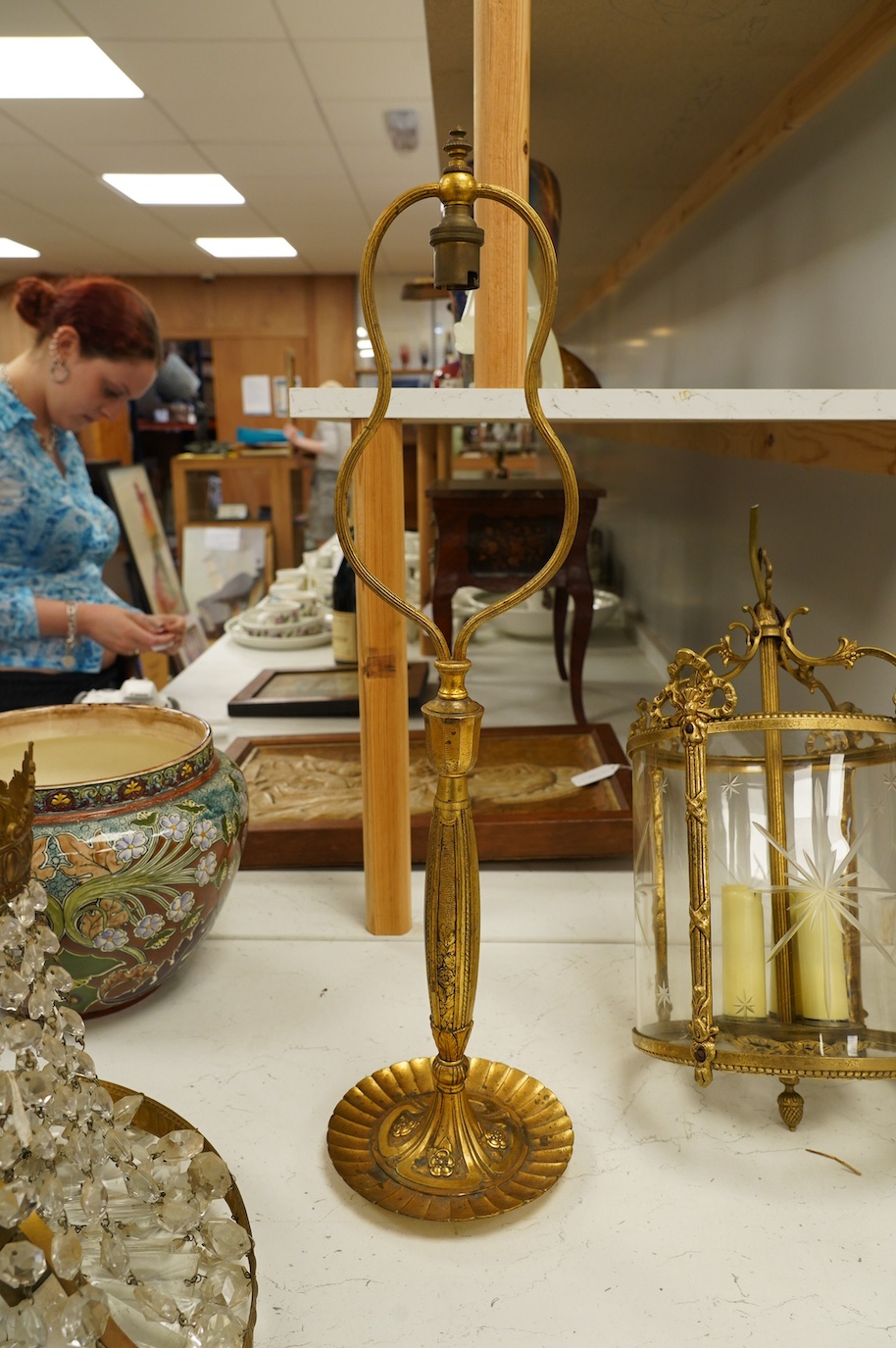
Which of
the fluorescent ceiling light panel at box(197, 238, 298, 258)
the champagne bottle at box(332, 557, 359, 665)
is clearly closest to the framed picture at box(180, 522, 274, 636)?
the fluorescent ceiling light panel at box(197, 238, 298, 258)

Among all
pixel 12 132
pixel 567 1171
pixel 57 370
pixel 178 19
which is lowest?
pixel 567 1171

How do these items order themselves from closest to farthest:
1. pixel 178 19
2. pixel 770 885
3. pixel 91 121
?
1. pixel 770 885
2. pixel 178 19
3. pixel 91 121

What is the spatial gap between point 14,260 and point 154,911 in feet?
25.4

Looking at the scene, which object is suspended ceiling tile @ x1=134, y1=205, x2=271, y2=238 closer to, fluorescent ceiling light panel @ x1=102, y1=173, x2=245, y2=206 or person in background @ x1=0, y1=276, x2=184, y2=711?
fluorescent ceiling light panel @ x1=102, y1=173, x2=245, y2=206

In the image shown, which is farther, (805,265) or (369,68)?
(369,68)

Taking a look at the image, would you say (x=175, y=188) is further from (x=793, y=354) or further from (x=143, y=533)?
(x=793, y=354)

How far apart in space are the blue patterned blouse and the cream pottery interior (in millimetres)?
1155

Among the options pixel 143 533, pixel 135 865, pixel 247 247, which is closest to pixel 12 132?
pixel 143 533

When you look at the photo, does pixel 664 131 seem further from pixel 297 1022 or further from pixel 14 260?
pixel 14 260

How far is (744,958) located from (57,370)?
169cm

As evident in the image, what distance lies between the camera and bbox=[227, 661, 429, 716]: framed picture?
1.37 metres

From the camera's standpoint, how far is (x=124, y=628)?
1782 mm

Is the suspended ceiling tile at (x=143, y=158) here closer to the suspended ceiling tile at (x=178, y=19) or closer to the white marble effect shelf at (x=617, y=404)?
the suspended ceiling tile at (x=178, y=19)

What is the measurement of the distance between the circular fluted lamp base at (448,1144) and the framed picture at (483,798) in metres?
A: 0.33
